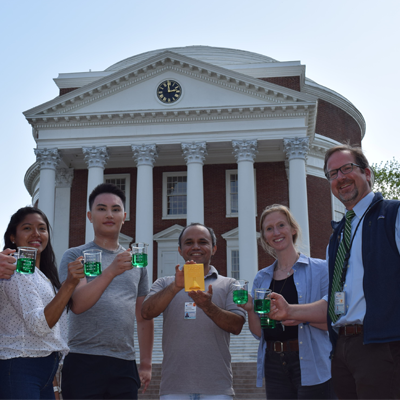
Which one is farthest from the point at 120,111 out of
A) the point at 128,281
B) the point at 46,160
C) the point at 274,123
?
the point at 128,281

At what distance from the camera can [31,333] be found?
167 inches

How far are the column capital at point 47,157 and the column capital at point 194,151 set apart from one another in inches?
267

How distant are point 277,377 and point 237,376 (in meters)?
8.99

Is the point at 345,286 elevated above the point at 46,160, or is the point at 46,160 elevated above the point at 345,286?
the point at 46,160

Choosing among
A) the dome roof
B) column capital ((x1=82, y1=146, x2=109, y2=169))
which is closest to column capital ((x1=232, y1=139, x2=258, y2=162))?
column capital ((x1=82, y1=146, x2=109, y2=169))

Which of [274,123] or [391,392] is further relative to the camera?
[274,123]

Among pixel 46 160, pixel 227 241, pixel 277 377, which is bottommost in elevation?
pixel 277 377

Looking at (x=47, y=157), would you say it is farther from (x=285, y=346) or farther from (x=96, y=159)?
(x=285, y=346)

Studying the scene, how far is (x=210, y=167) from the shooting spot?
2944 centimetres

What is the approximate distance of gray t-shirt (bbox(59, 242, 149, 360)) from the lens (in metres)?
4.80

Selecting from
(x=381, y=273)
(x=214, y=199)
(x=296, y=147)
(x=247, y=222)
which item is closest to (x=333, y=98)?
(x=296, y=147)

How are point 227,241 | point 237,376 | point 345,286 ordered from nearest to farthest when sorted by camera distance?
point 345,286, point 237,376, point 227,241

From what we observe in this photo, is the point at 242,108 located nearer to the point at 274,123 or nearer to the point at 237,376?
the point at 274,123

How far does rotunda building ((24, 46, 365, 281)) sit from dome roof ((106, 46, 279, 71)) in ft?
33.7
